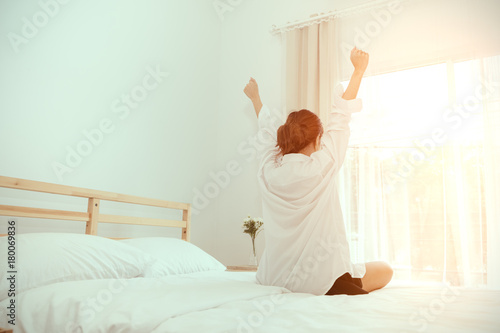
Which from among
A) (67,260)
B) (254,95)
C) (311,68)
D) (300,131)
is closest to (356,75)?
(300,131)

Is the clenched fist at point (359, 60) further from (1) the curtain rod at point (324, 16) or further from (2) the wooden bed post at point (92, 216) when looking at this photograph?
(1) the curtain rod at point (324, 16)

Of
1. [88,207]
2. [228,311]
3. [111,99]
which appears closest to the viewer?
[228,311]

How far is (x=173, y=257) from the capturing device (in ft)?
6.95

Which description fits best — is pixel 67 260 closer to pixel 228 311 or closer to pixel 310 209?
pixel 228 311

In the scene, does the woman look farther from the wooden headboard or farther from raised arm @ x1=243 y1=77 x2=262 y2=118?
the wooden headboard

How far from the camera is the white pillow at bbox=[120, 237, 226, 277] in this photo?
2.00 meters

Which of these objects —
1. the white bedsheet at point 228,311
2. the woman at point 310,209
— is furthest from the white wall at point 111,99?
the woman at point 310,209

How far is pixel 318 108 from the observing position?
3145 mm

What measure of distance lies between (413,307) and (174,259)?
1329mm

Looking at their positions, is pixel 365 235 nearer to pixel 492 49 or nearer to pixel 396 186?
pixel 396 186

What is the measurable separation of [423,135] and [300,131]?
168cm

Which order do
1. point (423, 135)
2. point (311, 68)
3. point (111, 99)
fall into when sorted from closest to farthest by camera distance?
point (111, 99) < point (423, 135) < point (311, 68)

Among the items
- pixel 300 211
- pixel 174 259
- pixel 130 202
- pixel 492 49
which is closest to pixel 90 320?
pixel 300 211

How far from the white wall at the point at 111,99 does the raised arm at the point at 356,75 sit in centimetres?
161
